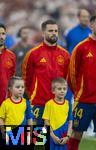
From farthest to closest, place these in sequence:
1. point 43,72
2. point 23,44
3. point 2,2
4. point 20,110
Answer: point 2,2 < point 23,44 < point 43,72 < point 20,110

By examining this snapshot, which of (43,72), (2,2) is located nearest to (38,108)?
(43,72)

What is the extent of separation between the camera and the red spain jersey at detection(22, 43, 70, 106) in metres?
11.9

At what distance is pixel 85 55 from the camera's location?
1159 cm

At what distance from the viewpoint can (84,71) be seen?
37.9 ft

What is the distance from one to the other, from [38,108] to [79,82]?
74 cm

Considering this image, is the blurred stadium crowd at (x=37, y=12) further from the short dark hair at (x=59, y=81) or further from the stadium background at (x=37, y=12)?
the short dark hair at (x=59, y=81)

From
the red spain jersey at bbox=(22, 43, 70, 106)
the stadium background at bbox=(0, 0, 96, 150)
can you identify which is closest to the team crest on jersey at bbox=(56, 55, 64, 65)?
the red spain jersey at bbox=(22, 43, 70, 106)

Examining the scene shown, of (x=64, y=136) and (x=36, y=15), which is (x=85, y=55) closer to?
(x=64, y=136)

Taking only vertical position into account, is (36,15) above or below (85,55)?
above

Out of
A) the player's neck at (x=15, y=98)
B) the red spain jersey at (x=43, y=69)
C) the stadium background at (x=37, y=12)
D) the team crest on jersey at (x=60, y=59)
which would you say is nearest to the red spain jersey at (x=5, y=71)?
the red spain jersey at (x=43, y=69)

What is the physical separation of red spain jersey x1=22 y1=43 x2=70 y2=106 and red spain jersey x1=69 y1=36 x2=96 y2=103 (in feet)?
0.97

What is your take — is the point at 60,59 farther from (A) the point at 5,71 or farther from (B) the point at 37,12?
(B) the point at 37,12

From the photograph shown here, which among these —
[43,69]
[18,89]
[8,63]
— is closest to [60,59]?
[43,69]

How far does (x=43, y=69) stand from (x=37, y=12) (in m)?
8.17
